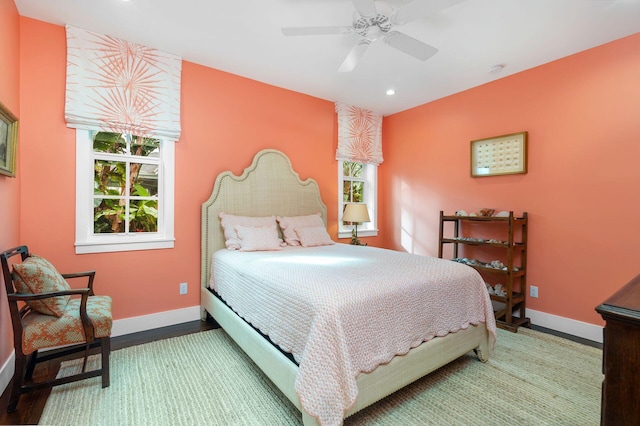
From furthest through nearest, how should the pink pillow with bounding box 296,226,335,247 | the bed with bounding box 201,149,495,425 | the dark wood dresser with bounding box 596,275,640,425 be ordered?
the pink pillow with bounding box 296,226,335,247 < the bed with bounding box 201,149,495,425 < the dark wood dresser with bounding box 596,275,640,425

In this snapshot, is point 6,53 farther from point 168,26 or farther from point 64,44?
point 168,26

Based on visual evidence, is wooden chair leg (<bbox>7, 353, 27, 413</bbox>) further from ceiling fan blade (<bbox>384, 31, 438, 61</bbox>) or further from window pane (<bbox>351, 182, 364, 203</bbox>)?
window pane (<bbox>351, 182, 364, 203</bbox>)

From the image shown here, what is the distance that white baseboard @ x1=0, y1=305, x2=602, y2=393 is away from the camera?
2.71m

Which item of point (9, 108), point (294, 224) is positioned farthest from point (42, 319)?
point (294, 224)

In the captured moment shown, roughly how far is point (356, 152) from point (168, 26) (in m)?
2.75

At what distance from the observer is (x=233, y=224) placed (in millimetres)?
3166

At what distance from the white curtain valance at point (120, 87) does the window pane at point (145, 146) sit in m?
0.17

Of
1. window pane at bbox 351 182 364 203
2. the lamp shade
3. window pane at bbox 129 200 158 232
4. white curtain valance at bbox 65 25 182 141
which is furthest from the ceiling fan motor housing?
window pane at bbox 351 182 364 203

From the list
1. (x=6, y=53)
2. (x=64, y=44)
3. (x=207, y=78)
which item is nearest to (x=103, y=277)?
(x=6, y=53)

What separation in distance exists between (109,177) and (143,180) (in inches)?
11.1

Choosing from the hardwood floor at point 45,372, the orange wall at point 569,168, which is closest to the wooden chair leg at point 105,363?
the hardwood floor at point 45,372

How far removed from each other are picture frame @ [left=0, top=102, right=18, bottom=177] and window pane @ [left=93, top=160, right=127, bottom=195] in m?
0.63

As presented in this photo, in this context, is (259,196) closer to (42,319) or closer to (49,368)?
(42,319)

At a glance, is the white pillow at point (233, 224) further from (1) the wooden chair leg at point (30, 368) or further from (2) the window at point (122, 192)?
(1) the wooden chair leg at point (30, 368)
